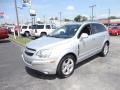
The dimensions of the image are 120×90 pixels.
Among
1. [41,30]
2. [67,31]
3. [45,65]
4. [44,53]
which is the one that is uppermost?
[67,31]

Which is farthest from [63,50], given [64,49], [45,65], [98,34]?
[98,34]

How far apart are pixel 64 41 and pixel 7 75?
246cm

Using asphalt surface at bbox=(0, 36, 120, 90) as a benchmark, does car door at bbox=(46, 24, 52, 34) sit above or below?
above

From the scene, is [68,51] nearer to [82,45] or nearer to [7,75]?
[82,45]

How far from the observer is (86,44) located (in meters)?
6.33

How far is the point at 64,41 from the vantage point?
5477 mm

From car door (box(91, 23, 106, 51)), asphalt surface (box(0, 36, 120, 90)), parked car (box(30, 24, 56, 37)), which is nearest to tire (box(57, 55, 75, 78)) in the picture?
asphalt surface (box(0, 36, 120, 90))

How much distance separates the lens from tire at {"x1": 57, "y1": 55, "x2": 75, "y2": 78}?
5.29m

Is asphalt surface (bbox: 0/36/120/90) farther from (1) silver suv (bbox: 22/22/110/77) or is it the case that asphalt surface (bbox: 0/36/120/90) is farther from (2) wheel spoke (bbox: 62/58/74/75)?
(1) silver suv (bbox: 22/22/110/77)

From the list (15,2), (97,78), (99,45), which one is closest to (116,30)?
(15,2)

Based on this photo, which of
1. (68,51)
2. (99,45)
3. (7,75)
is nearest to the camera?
(68,51)

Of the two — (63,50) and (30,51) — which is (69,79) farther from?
(30,51)

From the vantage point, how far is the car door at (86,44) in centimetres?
607

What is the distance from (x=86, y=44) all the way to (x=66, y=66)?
1349 mm
